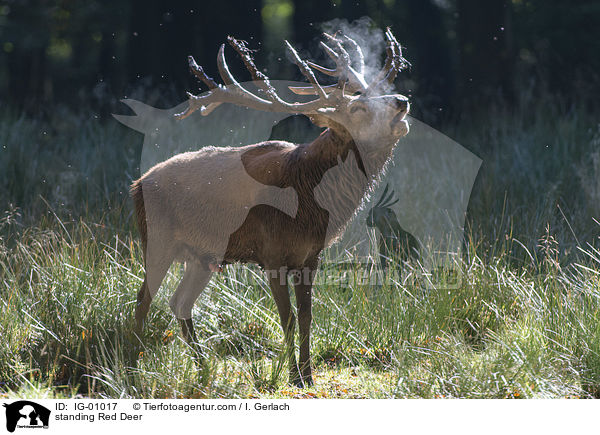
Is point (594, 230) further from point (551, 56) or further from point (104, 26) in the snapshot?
point (104, 26)

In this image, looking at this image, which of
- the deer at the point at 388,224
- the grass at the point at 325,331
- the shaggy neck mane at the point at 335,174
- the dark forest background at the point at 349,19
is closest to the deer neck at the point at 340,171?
the shaggy neck mane at the point at 335,174

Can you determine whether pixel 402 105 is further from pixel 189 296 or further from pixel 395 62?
pixel 189 296

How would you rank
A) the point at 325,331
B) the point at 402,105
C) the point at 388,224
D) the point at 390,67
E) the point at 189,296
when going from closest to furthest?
the point at 402,105 → the point at 390,67 → the point at 189,296 → the point at 325,331 → the point at 388,224

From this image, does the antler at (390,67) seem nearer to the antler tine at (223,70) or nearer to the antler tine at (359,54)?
the antler tine at (359,54)

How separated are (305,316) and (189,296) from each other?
88cm

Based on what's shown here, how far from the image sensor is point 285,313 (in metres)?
4.31

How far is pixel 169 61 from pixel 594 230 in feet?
25.7

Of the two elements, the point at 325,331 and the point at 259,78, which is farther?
the point at 325,331

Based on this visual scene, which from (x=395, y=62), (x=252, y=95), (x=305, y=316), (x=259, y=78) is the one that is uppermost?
(x=395, y=62)

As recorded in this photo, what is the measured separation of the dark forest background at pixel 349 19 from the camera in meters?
11.6

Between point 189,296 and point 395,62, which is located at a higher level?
point 395,62

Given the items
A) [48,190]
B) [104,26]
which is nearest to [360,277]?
[48,190]

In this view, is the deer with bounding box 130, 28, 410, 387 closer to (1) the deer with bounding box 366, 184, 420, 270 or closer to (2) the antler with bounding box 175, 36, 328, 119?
(2) the antler with bounding box 175, 36, 328, 119
